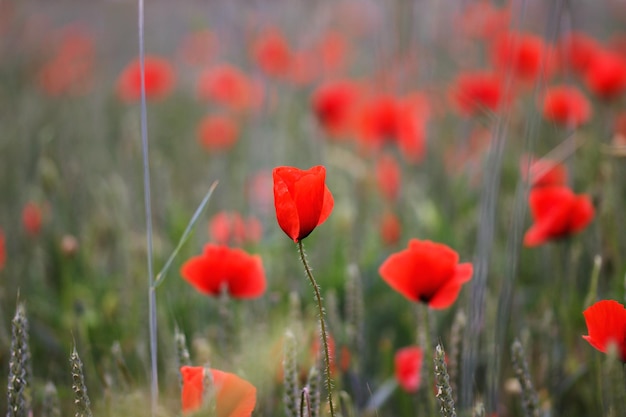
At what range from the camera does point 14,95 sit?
2873 millimetres

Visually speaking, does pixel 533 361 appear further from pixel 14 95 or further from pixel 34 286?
pixel 14 95

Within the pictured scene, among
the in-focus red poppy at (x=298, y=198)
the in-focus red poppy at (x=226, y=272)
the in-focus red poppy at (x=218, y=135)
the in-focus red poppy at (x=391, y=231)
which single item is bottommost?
the in-focus red poppy at (x=391, y=231)

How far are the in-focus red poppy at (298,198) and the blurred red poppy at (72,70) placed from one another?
8.13 ft

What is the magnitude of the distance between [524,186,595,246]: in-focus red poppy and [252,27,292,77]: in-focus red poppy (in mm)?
919

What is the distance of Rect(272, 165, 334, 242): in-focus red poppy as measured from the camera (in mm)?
578

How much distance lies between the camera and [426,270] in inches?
28.7

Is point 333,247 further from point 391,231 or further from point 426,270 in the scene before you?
point 426,270

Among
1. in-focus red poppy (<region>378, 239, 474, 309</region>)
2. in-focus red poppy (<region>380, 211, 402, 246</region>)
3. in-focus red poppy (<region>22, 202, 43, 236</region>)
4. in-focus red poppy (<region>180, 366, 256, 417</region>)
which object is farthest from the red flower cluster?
in-focus red poppy (<region>180, 366, 256, 417</region>)

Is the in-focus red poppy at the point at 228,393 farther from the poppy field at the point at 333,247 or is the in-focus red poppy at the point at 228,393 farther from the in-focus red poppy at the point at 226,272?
the in-focus red poppy at the point at 226,272

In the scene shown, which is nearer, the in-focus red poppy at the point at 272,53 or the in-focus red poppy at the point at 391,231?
Result: the in-focus red poppy at the point at 391,231

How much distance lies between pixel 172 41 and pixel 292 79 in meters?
2.76

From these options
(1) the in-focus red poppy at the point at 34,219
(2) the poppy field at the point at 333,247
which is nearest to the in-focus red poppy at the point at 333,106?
(2) the poppy field at the point at 333,247

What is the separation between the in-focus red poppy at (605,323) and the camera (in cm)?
57

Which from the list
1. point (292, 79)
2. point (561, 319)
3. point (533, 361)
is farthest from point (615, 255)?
point (292, 79)
